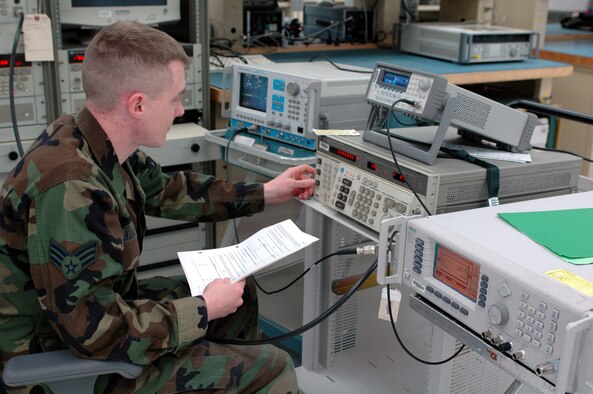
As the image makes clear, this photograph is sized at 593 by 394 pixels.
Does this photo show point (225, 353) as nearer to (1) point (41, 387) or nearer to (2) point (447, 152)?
(1) point (41, 387)

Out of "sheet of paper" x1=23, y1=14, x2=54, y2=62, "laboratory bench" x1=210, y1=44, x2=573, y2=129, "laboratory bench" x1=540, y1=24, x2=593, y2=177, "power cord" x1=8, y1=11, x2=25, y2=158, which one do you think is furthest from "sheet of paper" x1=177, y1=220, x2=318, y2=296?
"laboratory bench" x1=540, y1=24, x2=593, y2=177

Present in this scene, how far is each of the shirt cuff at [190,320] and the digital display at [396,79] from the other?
0.76m

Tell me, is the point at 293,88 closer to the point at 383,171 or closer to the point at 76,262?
the point at 383,171

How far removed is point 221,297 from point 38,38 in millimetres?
1481

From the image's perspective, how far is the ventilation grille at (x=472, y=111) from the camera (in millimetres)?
1722

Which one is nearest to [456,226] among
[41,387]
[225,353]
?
[225,353]

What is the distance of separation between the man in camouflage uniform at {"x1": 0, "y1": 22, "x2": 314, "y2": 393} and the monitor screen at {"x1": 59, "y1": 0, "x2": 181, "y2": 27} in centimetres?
129

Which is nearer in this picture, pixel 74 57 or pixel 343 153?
pixel 343 153

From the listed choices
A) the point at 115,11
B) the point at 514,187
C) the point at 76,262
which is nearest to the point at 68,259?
the point at 76,262

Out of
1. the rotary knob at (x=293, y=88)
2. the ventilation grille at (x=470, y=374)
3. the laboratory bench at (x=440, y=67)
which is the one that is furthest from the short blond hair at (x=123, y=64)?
the laboratory bench at (x=440, y=67)

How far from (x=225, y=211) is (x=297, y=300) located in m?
0.78

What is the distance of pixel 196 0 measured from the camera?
2830 mm

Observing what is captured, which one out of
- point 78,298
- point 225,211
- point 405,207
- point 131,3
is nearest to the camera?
point 78,298

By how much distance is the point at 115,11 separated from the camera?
2.78 m
